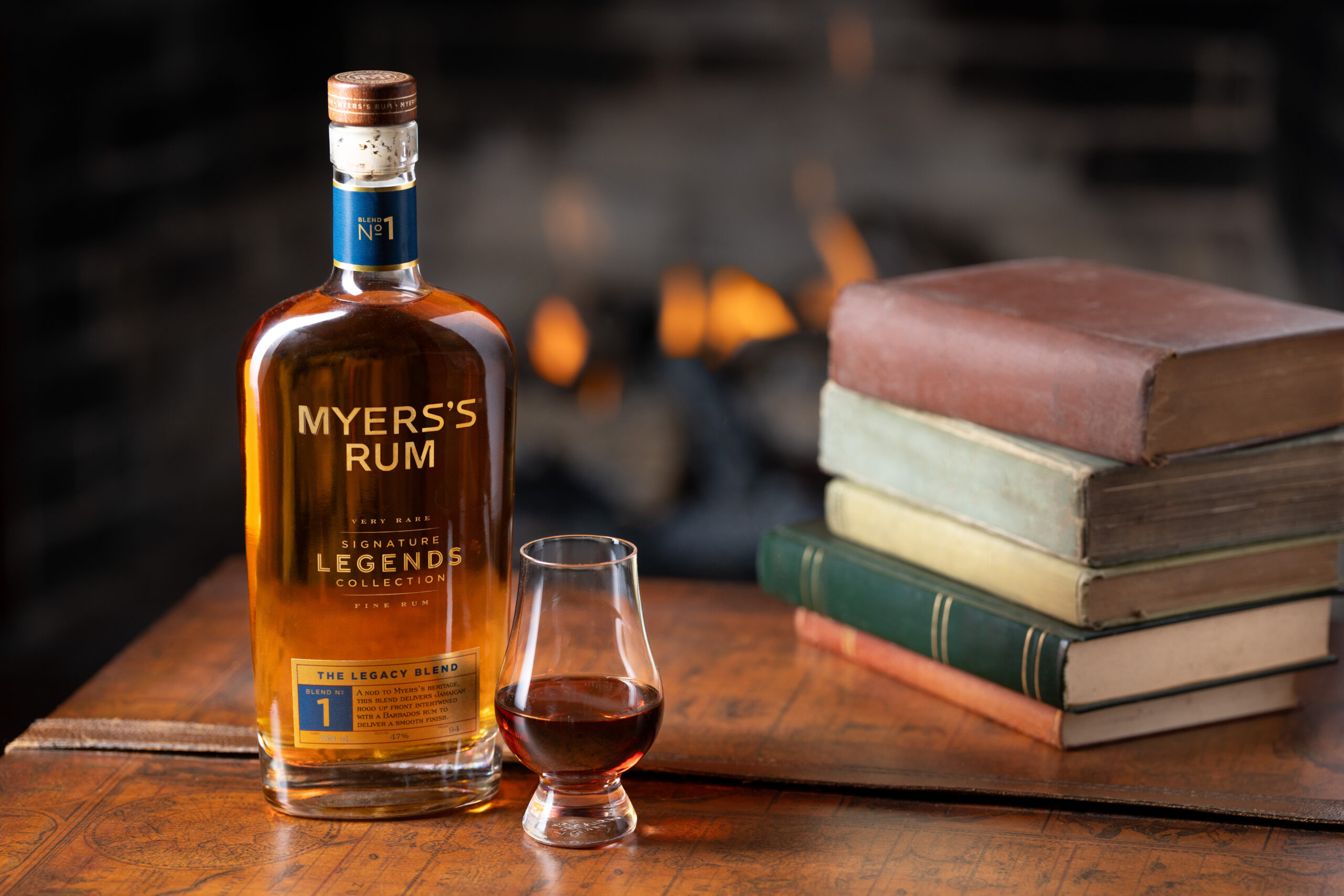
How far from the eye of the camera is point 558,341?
6.59 feet

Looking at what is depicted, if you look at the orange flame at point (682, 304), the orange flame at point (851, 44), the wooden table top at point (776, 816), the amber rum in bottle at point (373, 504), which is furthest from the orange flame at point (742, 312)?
the amber rum in bottle at point (373, 504)

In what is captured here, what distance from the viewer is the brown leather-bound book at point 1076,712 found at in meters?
0.92

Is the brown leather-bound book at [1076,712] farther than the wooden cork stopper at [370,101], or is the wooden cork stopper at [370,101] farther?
the brown leather-bound book at [1076,712]

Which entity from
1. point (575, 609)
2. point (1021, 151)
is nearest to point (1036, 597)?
point (575, 609)

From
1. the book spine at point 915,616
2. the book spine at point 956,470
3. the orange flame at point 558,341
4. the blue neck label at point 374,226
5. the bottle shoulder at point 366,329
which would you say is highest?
the blue neck label at point 374,226

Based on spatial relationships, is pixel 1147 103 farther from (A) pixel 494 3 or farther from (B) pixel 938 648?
(B) pixel 938 648

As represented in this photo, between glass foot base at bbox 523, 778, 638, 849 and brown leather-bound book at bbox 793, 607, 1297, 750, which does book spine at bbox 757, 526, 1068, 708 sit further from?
glass foot base at bbox 523, 778, 638, 849

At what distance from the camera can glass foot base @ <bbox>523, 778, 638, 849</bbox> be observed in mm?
791

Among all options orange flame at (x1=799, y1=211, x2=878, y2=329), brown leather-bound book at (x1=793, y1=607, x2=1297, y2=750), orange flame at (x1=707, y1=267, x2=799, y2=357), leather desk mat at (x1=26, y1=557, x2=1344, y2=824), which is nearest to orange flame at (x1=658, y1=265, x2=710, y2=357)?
orange flame at (x1=707, y1=267, x2=799, y2=357)

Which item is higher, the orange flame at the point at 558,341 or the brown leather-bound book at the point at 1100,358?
the brown leather-bound book at the point at 1100,358

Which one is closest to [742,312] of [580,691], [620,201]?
[620,201]

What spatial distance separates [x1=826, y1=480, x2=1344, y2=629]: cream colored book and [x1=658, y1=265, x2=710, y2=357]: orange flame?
96cm

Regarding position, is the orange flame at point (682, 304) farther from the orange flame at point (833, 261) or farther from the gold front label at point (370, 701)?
the gold front label at point (370, 701)

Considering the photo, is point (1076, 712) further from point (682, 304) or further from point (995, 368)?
point (682, 304)
